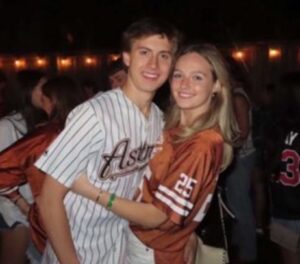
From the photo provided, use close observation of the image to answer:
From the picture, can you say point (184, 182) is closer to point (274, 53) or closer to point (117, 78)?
point (117, 78)

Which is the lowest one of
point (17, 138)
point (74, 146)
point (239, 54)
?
point (239, 54)

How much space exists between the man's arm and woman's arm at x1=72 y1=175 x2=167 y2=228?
2.9 inches

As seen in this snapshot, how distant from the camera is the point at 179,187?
92.4 inches

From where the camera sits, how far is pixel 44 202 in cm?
227

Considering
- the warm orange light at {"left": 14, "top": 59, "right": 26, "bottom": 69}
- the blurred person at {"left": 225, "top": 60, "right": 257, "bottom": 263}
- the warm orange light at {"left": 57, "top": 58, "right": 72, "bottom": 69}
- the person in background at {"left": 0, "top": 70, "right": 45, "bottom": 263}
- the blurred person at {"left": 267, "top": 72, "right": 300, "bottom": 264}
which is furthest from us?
the warm orange light at {"left": 57, "top": 58, "right": 72, "bottom": 69}

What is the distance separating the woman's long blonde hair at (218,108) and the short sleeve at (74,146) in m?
0.44

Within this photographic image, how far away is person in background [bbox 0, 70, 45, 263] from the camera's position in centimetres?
383

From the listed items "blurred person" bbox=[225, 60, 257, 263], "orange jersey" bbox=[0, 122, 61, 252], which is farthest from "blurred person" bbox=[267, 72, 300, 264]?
"orange jersey" bbox=[0, 122, 61, 252]

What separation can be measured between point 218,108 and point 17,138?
1.78 meters

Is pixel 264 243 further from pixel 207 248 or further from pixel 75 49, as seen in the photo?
pixel 75 49

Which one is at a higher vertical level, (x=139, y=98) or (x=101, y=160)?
(x=139, y=98)

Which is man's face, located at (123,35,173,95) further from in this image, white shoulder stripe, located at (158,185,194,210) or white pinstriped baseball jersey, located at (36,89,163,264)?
white shoulder stripe, located at (158,185,194,210)

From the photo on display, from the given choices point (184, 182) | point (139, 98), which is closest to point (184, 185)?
point (184, 182)

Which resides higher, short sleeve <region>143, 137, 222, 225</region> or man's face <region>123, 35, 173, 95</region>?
man's face <region>123, 35, 173, 95</region>
